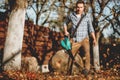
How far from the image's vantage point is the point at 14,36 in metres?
8.71

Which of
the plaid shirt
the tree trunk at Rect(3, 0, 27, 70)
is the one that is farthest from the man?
the tree trunk at Rect(3, 0, 27, 70)

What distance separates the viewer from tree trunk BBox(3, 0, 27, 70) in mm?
8664

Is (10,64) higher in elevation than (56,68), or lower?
higher

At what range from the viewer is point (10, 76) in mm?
7301

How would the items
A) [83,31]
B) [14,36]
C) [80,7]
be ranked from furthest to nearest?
1. [14,36]
2. [83,31]
3. [80,7]

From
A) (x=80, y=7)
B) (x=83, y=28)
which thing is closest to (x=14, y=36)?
(x=83, y=28)

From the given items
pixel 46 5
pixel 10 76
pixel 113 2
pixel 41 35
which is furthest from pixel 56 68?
pixel 46 5

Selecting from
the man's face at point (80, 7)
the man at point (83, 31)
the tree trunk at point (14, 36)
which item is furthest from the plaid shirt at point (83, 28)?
the tree trunk at point (14, 36)

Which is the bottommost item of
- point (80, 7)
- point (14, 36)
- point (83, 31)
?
point (14, 36)

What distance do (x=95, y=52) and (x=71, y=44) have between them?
7935 mm

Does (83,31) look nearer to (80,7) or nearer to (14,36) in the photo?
(80,7)

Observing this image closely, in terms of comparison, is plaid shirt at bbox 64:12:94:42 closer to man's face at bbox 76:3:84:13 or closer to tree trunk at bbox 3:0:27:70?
man's face at bbox 76:3:84:13

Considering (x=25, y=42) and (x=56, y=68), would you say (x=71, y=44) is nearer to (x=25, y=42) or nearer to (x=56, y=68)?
(x=56, y=68)

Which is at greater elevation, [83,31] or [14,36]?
[83,31]
